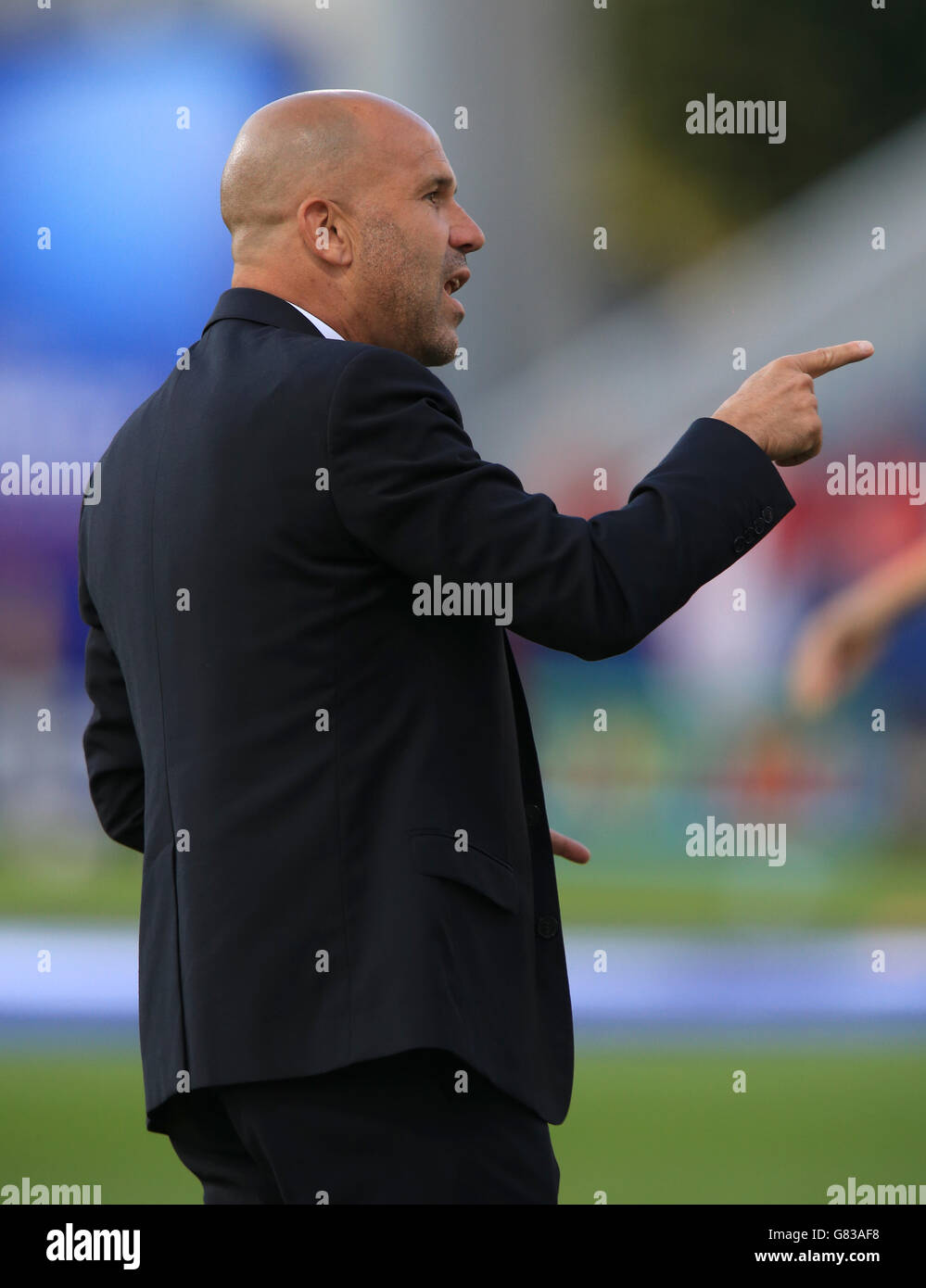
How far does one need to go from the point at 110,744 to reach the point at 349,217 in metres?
0.52

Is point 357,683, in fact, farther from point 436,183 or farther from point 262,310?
point 436,183

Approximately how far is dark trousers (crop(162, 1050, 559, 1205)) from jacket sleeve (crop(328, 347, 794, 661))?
13.7 inches

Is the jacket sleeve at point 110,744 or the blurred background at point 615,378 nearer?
the jacket sleeve at point 110,744

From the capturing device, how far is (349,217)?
1271mm

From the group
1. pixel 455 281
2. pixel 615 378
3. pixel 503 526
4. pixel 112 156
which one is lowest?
pixel 503 526

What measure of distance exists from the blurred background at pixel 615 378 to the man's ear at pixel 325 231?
322 centimetres

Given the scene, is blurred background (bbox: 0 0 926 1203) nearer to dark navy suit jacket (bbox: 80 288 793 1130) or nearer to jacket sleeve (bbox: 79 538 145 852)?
jacket sleeve (bbox: 79 538 145 852)

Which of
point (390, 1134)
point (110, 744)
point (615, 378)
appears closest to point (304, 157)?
point (110, 744)

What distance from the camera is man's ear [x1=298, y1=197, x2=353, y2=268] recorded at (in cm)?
127

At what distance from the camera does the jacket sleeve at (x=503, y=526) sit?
3.55ft

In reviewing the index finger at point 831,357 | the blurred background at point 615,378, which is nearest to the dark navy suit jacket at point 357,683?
the index finger at point 831,357

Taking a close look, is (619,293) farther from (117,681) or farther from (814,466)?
(117,681)

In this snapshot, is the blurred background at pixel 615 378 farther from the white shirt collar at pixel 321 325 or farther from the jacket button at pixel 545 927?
the white shirt collar at pixel 321 325

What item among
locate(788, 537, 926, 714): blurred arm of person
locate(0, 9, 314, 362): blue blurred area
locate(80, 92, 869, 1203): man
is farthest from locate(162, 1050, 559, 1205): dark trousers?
locate(0, 9, 314, 362): blue blurred area
